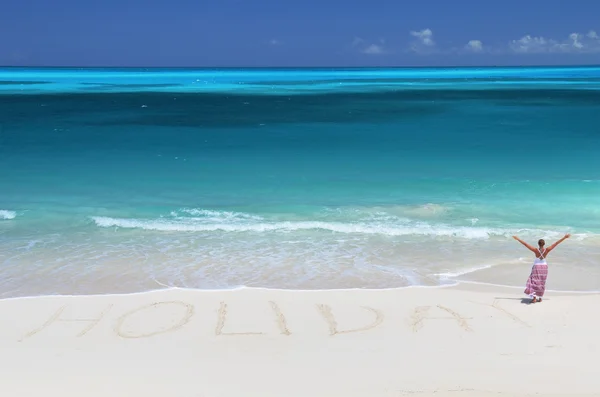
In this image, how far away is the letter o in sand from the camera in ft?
29.2

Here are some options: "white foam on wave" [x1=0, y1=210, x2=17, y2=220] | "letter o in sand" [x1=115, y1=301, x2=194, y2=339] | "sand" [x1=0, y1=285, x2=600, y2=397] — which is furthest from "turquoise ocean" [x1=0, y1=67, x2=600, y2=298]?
"letter o in sand" [x1=115, y1=301, x2=194, y2=339]

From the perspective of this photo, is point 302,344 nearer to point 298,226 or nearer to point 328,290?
point 328,290

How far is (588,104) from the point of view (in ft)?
193

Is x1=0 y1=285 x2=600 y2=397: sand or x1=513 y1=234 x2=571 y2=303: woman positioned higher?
x1=513 y1=234 x2=571 y2=303: woman

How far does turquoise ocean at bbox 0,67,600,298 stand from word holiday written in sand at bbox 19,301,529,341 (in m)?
1.33

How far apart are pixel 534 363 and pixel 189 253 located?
7360 millimetres

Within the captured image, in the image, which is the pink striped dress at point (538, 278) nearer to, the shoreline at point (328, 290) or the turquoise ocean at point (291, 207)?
the shoreline at point (328, 290)

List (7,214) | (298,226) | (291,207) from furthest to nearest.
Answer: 1. (291,207)
2. (7,214)
3. (298,226)

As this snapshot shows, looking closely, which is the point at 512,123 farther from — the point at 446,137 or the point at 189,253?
the point at 189,253

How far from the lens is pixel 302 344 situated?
8453 millimetres

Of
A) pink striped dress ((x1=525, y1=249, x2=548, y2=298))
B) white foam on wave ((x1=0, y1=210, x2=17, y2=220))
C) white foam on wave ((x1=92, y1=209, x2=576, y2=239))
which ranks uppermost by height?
pink striped dress ((x1=525, y1=249, x2=548, y2=298))

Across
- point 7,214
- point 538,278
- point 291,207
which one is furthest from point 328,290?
point 7,214

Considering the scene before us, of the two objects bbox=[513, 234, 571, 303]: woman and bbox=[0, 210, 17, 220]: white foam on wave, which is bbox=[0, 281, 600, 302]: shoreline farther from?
bbox=[0, 210, 17, 220]: white foam on wave

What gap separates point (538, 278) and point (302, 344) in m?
3.78
